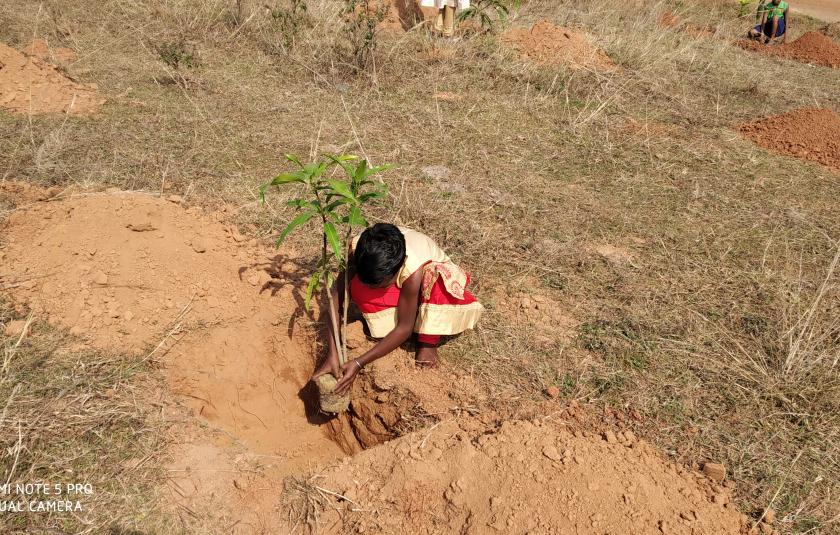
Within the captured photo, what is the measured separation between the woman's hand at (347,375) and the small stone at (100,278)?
1.12m

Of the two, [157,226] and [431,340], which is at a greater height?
[157,226]

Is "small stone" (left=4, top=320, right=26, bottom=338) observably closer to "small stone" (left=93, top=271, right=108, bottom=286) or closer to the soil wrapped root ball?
"small stone" (left=93, top=271, right=108, bottom=286)

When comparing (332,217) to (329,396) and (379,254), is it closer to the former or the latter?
(379,254)

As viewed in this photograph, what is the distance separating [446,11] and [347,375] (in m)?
5.26

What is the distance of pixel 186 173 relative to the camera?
3.57m

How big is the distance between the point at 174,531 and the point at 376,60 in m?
4.30

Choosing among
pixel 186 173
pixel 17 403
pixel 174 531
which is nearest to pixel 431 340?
pixel 174 531

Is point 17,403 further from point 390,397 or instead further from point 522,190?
point 522,190

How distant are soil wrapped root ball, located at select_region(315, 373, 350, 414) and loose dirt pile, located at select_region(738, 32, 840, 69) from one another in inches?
316

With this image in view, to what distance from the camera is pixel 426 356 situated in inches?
96.8

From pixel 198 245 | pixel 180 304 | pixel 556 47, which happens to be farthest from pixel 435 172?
pixel 556 47

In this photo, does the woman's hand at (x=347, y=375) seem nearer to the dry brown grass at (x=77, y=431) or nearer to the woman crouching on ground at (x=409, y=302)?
the woman crouching on ground at (x=409, y=302)

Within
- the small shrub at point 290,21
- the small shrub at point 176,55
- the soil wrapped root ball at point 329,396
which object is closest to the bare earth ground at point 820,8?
the small shrub at point 290,21

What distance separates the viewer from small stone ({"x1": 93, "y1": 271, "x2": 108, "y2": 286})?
99.7 inches
